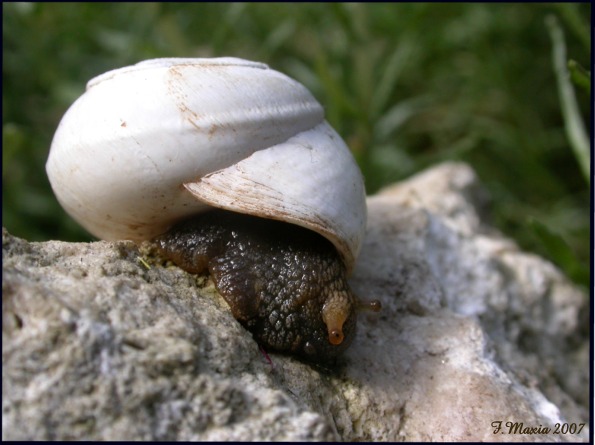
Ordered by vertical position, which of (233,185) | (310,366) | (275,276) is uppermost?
(233,185)

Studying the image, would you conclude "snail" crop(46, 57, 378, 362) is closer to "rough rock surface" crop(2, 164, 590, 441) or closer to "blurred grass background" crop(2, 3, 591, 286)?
"rough rock surface" crop(2, 164, 590, 441)

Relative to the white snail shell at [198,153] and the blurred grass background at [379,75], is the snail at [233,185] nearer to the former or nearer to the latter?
the white snail shell at [198,153]

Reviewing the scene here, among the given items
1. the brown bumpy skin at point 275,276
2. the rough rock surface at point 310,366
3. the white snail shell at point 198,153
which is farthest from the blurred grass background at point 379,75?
Result: the brown bumpy skin at point 275,276

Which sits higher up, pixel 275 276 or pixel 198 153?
pixel 198 153

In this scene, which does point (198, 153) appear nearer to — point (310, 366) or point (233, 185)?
point (233, 185)

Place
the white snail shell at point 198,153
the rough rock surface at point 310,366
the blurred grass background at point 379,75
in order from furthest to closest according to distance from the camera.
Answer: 1. the blurred grass background at point 379,75
2. the white snail shell at point 198,153
3. the rough rock surface at point 310,366

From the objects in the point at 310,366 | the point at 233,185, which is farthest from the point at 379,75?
the point at 310,366

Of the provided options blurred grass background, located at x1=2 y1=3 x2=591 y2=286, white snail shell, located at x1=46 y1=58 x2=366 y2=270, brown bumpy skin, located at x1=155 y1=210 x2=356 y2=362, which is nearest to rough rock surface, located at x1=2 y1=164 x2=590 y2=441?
brown bumpy skin, located at x1=155 y1=210 x2=356 y2=362
